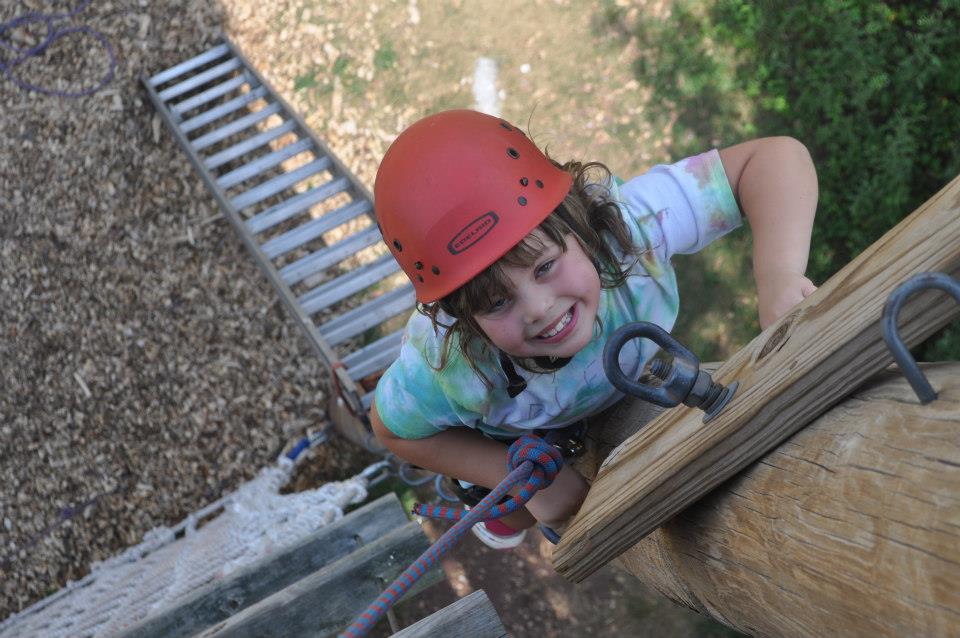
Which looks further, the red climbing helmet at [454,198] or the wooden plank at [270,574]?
the wooden plank at [270,574]

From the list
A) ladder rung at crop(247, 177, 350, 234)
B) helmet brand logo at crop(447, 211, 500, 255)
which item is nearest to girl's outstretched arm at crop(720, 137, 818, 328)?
helmet brand logo at crop(447, 211, 500, 255)

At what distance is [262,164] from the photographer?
6004 mm

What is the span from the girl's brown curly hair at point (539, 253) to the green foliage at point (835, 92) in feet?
9.54

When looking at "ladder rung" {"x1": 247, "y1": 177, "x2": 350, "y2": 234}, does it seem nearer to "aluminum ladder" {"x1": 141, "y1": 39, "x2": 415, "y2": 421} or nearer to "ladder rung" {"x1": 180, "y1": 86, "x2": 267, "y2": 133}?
"aluminum ladder" {"x1": 141, "y1": 39, "x2": 415, "y2": 421}

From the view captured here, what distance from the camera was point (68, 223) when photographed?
6.28 metres

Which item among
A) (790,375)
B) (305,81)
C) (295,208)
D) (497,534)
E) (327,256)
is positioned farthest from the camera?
(305,81)

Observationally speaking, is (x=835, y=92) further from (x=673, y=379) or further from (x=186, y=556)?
(x=673, y=379)

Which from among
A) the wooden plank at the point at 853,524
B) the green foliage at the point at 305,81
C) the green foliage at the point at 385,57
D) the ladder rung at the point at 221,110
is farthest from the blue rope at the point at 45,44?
the wooden plank at the point at 853,524

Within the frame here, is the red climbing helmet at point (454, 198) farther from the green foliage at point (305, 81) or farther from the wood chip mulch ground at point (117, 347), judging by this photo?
the green foliage at point (305, 81)

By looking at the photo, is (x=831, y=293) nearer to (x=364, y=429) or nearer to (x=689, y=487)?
(x=689, y=487)

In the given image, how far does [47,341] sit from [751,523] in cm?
572

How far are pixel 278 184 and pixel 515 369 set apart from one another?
4078 mm

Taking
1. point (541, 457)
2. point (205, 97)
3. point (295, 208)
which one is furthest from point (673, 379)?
point (205, 97)

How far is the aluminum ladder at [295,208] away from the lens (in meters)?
5.18
